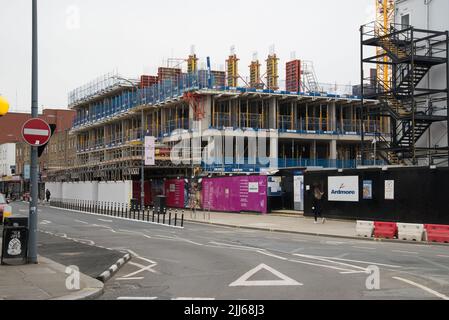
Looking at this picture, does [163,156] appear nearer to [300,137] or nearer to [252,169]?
[252,169]

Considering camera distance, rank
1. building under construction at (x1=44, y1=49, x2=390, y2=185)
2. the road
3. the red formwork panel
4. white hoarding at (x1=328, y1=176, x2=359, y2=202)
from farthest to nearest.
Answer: the red formwork panel
building under construction at (x1=44, y1=49, x2=390, y2=185)
white hoarding at (x1=328, y1=176, x2=359, y2=202)
the road

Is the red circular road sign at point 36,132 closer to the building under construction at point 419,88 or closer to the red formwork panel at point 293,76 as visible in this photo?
the building under construction at point 419,88

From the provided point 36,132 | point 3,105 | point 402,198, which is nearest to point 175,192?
point 402,198

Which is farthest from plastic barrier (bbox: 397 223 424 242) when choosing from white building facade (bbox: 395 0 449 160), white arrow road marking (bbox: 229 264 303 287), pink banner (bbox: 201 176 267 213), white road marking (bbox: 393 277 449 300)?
white building facade (bbox: 395 0 449 160)

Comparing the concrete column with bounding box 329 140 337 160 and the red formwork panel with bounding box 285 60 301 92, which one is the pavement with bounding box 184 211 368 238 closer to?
the red formwork panel with bounding box 285 60 301 92

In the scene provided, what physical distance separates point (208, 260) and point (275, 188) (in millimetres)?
24853

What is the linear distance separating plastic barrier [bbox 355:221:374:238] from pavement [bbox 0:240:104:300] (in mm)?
13953

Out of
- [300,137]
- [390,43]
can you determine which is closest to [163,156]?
[300,137]

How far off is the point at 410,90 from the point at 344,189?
11362 millimetres

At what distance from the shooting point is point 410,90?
38906 millimetres

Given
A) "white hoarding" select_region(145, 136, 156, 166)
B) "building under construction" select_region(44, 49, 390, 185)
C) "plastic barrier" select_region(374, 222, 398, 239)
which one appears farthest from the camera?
A: "building under construction" select_region(44, 49, 390, 185)

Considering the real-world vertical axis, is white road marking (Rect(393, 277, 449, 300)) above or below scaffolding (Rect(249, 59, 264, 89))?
below

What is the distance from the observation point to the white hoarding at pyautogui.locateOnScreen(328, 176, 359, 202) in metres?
31.0

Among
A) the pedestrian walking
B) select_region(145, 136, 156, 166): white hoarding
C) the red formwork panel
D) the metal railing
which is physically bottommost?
the metal railing
